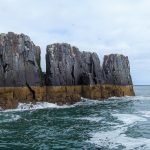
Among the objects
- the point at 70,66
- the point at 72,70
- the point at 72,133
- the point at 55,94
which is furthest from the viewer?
the point at 72,70

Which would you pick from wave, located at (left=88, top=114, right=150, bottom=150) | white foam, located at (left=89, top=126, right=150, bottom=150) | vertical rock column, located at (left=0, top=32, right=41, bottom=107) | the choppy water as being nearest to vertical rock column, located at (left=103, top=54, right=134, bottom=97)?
vertical rock column, located at (left=0, top=32, right=41, bottom=107)

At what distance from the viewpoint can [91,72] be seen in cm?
7106

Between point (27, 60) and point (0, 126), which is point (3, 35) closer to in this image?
point (27, 60)

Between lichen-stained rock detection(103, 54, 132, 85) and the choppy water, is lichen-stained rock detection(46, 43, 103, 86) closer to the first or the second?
lichen-stained rock detection(103, 54, 132, 85)

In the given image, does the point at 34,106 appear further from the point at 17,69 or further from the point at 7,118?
the point at 7,118

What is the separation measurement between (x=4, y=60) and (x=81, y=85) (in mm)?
18437

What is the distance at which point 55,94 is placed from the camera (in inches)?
2303

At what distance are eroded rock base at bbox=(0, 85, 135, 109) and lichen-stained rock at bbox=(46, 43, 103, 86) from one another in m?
1.05

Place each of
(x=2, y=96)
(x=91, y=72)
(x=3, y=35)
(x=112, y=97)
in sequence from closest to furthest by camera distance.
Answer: (x=2, y=96) < (x=3, y=35) < (x=91, y=72) < (x=112, y=97)

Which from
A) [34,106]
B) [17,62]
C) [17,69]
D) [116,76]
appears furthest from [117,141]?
[116,76]

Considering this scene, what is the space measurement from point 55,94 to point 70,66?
7.73m

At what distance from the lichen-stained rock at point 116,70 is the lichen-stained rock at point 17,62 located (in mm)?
22663

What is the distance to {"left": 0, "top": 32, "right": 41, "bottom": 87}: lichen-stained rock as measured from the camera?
168 feet

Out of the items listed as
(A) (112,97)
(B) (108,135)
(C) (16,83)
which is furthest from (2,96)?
(A) (112,97)
